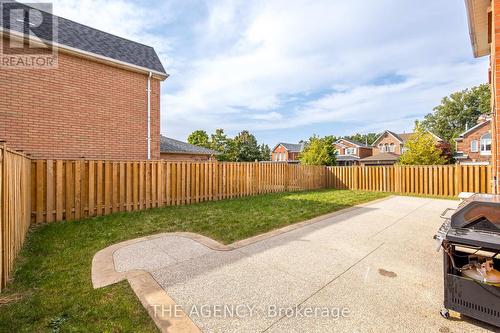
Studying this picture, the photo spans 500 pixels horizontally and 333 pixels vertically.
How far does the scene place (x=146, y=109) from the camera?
1065cm

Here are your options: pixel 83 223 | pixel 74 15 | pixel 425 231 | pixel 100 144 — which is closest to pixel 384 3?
pixel 425 231

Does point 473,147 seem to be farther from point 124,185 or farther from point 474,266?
point 124,185

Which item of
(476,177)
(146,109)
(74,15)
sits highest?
(74,15)

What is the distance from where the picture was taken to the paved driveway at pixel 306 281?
2301 millimetres

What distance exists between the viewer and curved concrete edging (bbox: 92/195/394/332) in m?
2.24

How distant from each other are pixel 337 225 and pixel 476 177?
32.9 feet

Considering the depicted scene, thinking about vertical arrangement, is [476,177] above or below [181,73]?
below

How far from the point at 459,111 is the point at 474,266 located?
193ft

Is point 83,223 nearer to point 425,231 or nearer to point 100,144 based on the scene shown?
point 100,144

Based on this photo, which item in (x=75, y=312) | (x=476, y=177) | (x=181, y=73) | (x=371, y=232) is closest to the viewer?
(x=75, y=312)

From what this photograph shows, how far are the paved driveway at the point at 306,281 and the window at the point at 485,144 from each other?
30600 millimetres

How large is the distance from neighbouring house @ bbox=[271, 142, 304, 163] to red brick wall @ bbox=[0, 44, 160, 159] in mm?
42962

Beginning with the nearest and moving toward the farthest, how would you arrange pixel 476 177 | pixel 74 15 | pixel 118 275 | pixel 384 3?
pixel 118 275 → pixel 384 3 → pixel 74 15 → pixel 476 177

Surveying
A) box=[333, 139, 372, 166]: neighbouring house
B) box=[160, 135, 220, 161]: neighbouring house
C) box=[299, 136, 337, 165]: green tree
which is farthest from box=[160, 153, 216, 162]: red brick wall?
box=[333, 139, 372, 166]: neighbouring house
